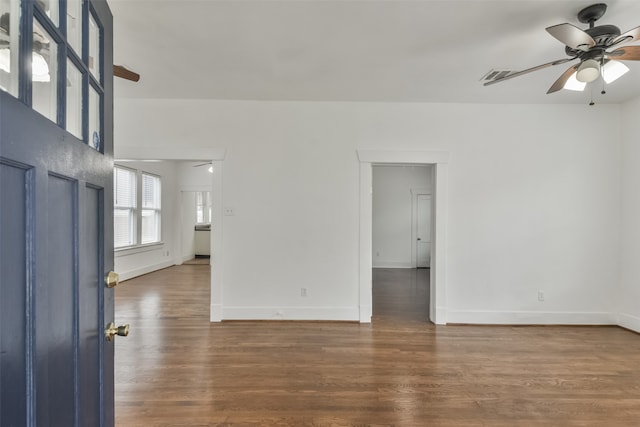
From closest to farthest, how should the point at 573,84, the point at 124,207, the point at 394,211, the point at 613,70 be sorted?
the point at 613,70, the point at 573,84, the point at 124,207, the point at 394,211

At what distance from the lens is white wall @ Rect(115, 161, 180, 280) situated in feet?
20.3

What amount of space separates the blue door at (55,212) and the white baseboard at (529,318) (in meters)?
3.79

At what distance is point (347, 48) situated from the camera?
2.68m

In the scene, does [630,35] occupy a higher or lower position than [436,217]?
higher

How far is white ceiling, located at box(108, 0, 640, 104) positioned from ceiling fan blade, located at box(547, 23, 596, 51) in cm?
28

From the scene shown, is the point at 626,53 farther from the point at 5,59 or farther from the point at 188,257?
the point at 188,257

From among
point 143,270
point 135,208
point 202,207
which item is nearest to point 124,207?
point 135,208

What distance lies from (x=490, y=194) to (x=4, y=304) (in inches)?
171

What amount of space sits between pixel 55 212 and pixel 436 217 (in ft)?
12.5

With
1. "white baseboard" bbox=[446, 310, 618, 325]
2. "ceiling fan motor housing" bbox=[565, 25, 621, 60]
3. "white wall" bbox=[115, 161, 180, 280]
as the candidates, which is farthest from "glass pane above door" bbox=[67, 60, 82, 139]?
"white wall" bbox=[115, 161, 180, 280]

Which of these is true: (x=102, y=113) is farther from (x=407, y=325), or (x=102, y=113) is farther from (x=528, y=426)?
(x=407, y=325)

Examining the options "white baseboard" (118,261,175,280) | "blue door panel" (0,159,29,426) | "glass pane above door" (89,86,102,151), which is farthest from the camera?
"white baseboard" (118,261,175,280)

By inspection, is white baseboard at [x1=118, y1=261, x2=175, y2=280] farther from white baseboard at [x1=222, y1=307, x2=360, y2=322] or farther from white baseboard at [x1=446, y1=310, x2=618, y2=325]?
white baseboard at [x1=446, y1=310, x2=618, y2=325]

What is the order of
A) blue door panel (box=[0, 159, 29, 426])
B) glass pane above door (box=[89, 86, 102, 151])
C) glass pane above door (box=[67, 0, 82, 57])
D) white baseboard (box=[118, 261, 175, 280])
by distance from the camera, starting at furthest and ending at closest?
1. white baseboard (box=[118, 261, 175, 280])
2. glass pane above door (box=[89, 86, 102, 151])
3. glass pane above door (box=[67, 0, 82, 57])
4. blue door panel (box=[0, 159, 29, 426])
